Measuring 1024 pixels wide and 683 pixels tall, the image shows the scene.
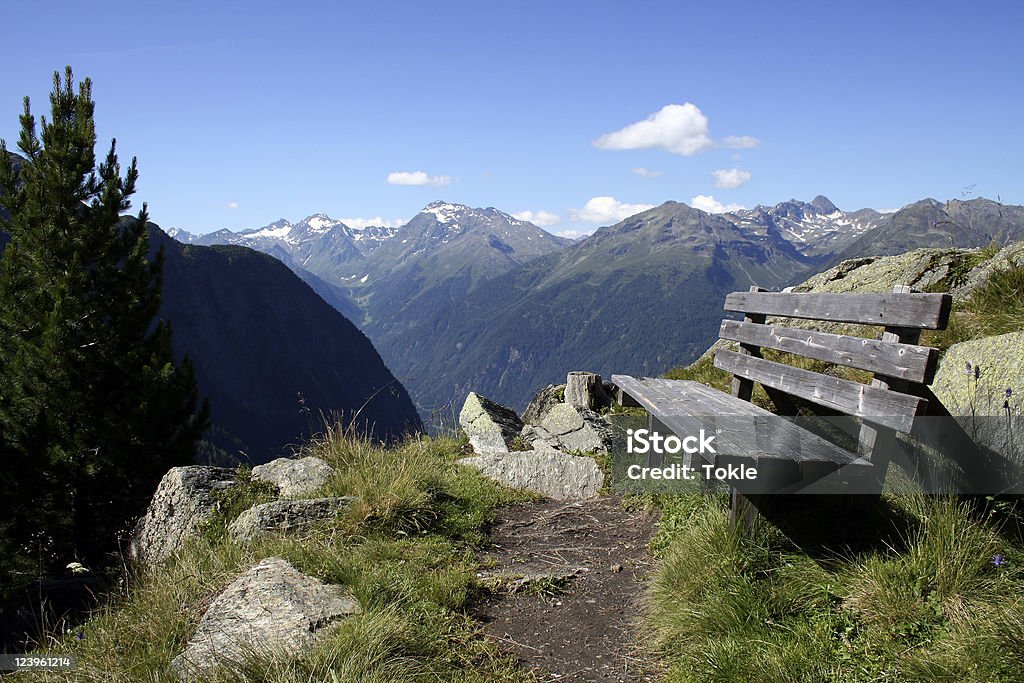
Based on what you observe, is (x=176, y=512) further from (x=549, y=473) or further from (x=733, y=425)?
(x=733, y=425)

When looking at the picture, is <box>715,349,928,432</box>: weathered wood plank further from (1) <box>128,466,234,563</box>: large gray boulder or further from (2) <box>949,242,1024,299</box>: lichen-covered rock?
(1) <box>128,466,234,563</box>: large gray boulder

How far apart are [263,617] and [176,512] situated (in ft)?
10.00

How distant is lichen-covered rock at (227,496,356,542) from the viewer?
5344 mm

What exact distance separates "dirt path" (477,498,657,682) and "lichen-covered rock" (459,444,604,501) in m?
0.46

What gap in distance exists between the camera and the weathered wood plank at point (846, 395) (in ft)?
12.1

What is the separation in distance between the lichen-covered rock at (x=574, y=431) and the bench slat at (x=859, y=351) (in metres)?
2.71

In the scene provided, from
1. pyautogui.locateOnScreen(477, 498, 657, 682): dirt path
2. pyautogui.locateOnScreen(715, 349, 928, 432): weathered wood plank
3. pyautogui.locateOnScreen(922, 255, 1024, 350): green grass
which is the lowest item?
pyautogui.locateOnScreen(477, 498, 657, 682): dirt path

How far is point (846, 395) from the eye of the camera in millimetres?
4367

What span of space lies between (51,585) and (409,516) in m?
8.48

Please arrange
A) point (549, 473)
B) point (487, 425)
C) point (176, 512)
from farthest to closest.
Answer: point (487, 425) < point (549, 473) < point (176, 512)

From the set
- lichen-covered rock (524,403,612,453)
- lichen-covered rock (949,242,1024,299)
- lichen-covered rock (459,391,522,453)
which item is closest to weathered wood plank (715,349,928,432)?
lichen-covered rock (524,403,612,453)

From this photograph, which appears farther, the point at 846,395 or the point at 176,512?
the point at 176,512

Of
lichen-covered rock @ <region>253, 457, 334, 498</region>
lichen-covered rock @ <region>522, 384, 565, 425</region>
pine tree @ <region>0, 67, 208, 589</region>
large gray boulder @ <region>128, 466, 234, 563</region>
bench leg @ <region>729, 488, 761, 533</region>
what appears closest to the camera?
bench leg @ <region>729, 488, 761, 533</region>

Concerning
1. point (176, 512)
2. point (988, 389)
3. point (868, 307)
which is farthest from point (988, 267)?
point (176, 512)
